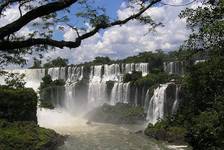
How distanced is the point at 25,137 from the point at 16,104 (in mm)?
5708

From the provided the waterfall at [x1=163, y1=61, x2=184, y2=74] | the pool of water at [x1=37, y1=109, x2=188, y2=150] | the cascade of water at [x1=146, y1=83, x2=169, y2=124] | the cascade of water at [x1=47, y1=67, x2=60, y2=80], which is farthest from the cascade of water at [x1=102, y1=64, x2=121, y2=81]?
the cascade of water at [x1=146, y1=83, x2=169, y2=124]

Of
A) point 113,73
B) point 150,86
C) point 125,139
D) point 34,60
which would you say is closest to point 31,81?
point 113,73

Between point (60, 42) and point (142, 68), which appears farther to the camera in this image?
point (142, 68)

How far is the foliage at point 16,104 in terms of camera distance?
134 ft

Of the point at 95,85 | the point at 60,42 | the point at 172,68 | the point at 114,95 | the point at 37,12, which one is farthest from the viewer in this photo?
the point at 95,85

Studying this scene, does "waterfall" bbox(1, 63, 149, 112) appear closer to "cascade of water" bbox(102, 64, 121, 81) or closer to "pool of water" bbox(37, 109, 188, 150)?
"cascade of water" bbox(102, 64, 121, 81)

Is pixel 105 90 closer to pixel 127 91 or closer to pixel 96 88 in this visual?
pixel 96 88

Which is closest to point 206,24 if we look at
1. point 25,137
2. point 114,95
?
point 25,137

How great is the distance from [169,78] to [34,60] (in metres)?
46.5

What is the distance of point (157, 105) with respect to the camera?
2106 inches

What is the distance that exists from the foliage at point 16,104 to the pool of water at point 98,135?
428 centimetres

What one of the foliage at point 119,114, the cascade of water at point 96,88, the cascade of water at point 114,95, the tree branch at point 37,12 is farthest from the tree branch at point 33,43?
the cascade of water at point 96,88

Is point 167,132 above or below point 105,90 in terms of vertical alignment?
below

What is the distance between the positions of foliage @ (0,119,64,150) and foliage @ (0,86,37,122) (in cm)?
124
